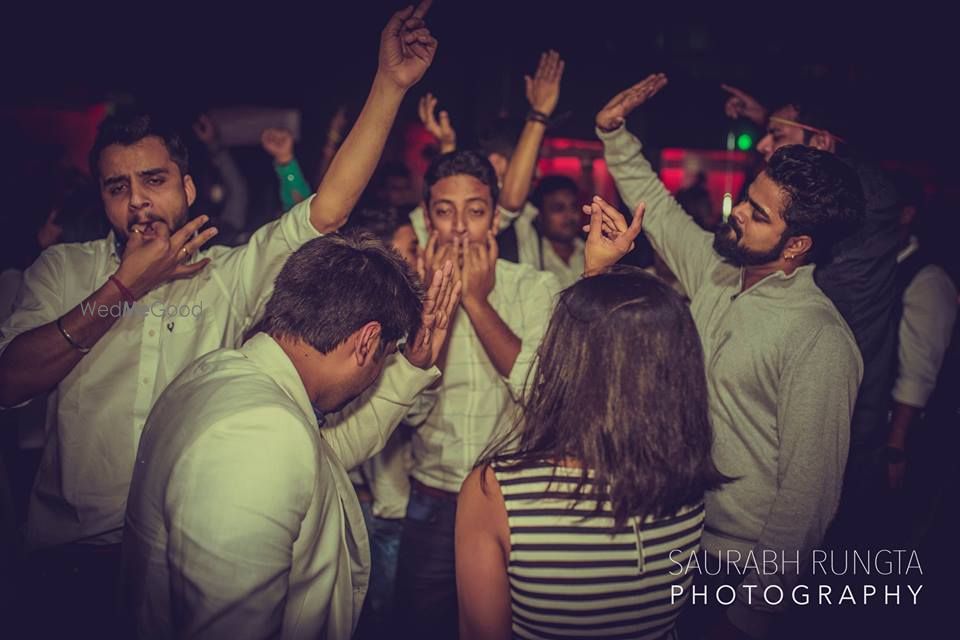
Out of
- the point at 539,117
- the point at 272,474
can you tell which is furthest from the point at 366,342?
the point at 539,117

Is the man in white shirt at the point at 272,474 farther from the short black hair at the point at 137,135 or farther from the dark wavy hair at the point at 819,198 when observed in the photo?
the dark wavy hair at the point at 819,198

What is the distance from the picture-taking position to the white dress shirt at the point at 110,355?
1.83 metres

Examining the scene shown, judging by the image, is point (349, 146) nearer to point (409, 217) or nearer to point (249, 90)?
point (409, 217)

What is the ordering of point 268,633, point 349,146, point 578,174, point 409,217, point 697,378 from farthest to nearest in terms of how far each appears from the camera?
point 578,174 < point 409,217 < point 349,146 < point 697,378 < point 268,633

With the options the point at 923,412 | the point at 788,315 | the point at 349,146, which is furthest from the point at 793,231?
the point at 923,412

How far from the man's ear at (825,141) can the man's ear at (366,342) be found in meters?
2.08

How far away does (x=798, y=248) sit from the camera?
7.34 ft

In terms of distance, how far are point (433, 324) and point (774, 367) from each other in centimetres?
105

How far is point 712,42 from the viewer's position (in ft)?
36.6

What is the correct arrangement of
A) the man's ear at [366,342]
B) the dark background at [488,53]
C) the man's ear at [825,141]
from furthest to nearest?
the dark background at [488,53] < the man's ear at [825,141] < the man's ear at [366,342]

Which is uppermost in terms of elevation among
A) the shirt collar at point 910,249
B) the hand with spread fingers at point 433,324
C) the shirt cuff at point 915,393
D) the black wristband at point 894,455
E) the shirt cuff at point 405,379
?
the hand with spread fingers at point 433,324

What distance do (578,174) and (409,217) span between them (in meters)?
7.48

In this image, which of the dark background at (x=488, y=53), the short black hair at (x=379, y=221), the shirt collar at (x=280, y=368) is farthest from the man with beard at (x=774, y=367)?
the dark background at (x=488, y=53)

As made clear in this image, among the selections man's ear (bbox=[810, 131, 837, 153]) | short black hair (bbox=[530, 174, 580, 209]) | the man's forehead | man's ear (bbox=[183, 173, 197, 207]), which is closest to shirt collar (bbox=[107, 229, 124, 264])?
man's ear (bbox=[183, 173, 197, 207])
